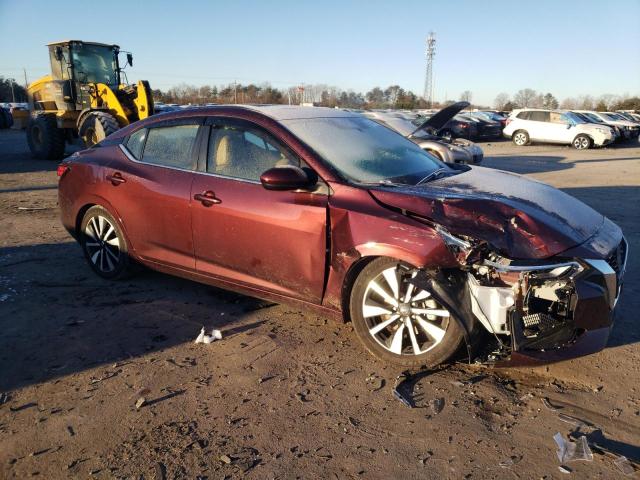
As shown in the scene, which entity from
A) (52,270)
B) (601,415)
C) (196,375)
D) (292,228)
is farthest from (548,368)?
(52,270)

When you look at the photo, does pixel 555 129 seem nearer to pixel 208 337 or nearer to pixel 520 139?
pixel 520 139

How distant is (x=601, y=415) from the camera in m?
2.92

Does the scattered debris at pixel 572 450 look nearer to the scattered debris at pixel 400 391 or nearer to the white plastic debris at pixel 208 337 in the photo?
the scattered debris at pixel 400 391

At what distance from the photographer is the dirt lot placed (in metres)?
2.55

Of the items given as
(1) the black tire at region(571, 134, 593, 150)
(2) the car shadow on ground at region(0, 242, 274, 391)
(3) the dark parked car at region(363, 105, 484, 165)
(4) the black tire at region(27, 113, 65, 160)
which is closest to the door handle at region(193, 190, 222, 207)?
(2) the car shadow on ground at region(0, 242, 274, 391)

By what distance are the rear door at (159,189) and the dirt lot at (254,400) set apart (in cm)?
50

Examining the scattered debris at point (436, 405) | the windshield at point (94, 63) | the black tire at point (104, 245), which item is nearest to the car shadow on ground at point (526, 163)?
the windshield at point (94, 63)

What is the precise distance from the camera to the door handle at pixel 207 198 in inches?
158

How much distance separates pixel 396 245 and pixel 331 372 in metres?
0.95

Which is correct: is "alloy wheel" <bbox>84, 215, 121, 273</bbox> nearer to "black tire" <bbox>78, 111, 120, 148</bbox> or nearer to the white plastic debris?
the white plastic debris

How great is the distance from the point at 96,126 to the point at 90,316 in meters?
9.84

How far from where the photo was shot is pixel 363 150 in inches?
162

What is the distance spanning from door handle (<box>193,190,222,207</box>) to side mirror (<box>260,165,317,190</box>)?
596 millimetres

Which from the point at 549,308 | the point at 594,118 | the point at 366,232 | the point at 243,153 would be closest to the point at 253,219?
the point at 243,153
